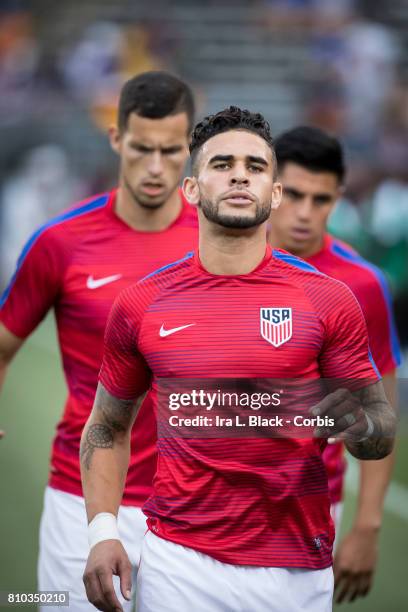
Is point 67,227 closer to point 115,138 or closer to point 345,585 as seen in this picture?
point 115,138

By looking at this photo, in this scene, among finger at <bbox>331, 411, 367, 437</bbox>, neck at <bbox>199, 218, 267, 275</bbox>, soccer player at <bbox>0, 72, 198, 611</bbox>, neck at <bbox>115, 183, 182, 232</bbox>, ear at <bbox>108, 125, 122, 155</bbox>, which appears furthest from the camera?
ear at <bbox>108, 125, 122, 155</bbox>

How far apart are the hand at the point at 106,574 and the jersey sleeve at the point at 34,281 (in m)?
1.71

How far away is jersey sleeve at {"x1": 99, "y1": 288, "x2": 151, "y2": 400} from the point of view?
4.04 meters

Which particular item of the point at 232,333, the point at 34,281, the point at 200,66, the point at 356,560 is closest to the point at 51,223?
the point at 34,281

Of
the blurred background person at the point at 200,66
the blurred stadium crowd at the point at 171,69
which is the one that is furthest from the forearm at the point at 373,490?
the blurred stadium crowd at the point at 171,69

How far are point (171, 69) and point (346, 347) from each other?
18614 millimetres

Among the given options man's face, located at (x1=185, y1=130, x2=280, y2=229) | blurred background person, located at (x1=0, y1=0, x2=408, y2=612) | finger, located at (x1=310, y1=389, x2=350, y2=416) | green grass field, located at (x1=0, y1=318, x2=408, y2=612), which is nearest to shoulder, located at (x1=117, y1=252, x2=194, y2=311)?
man's face, located at (x1=185, y1=130, x2=280, y2=229)

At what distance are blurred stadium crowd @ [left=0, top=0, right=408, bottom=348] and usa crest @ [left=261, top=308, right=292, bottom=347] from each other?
595 inches

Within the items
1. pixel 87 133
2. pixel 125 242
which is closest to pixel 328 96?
pixel 87 133

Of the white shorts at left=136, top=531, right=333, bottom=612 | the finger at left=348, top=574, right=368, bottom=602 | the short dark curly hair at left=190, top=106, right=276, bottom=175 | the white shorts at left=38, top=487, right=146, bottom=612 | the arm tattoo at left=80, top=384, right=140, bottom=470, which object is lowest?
the finger at left=348, top=574, right=368, bottom=602

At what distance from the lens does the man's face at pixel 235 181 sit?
3906mm

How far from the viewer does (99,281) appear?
528 centimetres

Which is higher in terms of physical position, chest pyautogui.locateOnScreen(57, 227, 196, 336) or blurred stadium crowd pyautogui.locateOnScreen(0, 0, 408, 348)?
blurred stadium crowd pyautogui.locateOnScreen(0, 0, 408, 348)

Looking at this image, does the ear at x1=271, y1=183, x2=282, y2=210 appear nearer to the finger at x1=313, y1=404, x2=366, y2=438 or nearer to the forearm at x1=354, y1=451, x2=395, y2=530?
the finger at x1=313, y1=404, x2=366, y2=438
